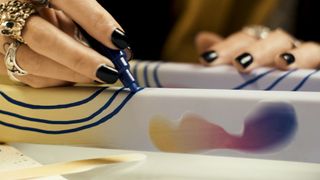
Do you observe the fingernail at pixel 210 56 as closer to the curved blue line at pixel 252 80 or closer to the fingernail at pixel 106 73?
the curved blue line at pixel 252 80

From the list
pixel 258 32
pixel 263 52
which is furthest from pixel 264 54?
pixel 258 32

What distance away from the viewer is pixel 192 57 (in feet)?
3.14

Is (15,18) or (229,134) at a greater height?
(15,18)

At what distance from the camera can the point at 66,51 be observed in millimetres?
440

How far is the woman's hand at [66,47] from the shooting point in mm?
435

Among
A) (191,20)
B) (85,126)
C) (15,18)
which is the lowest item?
(191,20)

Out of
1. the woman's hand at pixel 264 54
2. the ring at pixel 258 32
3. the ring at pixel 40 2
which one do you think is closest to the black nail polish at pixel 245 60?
the woman's hand at pixel 264 54

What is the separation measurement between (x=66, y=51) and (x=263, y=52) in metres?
0.29

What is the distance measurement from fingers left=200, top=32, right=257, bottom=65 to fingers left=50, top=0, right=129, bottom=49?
20cm

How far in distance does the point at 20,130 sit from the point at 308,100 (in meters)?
0.28

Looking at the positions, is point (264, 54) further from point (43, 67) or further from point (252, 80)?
point (43, 67)

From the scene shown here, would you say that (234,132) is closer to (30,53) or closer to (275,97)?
(275,97)

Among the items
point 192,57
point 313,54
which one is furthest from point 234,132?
point 192,57

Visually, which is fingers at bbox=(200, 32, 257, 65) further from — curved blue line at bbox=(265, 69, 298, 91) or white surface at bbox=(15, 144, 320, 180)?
white surface at bbox=(15, 144, 320, 180)
